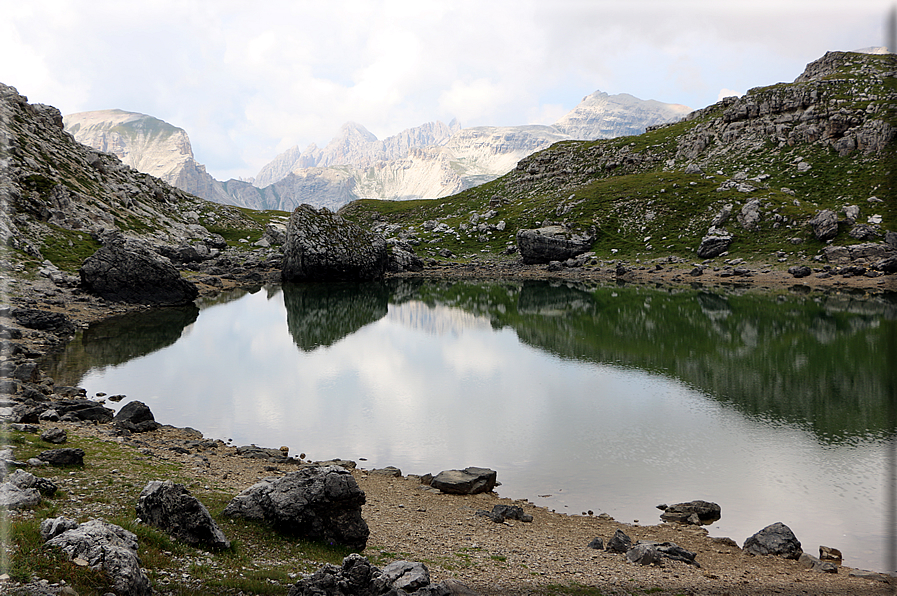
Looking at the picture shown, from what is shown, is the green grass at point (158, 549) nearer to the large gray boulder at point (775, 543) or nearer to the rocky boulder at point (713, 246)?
the large gray boulder at point (775, 543)

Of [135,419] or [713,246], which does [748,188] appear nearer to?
[713,246]

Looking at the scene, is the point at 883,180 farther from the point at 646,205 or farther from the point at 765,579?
the point at 765,579

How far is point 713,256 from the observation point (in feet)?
393

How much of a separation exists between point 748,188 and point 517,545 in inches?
5571

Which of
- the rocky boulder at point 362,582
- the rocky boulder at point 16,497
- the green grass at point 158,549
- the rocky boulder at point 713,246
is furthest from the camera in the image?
the rocky boulder at point 713,246

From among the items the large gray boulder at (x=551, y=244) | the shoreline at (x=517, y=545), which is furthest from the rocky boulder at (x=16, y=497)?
the large gray boulder at (x=551, y=244)

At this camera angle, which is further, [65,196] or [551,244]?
[551,244]

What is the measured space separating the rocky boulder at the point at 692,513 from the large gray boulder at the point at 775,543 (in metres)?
2.57

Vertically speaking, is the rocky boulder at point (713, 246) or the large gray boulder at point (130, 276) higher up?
the rocky boulder at point (713, 246)

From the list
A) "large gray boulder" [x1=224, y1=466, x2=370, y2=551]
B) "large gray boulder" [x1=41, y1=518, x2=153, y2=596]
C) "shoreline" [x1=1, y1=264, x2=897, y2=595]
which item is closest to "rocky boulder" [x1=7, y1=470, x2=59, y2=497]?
"large gray boulder" [x1=41, y1=518, x2=153, y2=596]

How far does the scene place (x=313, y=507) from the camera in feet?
51.3

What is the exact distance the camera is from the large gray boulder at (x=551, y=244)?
13788 cm

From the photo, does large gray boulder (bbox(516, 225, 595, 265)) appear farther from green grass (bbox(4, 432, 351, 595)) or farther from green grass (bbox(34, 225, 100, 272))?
green grass (bbox(4, 432, 351, 595))

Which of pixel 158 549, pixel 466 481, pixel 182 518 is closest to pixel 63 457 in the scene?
pixel 182 518
